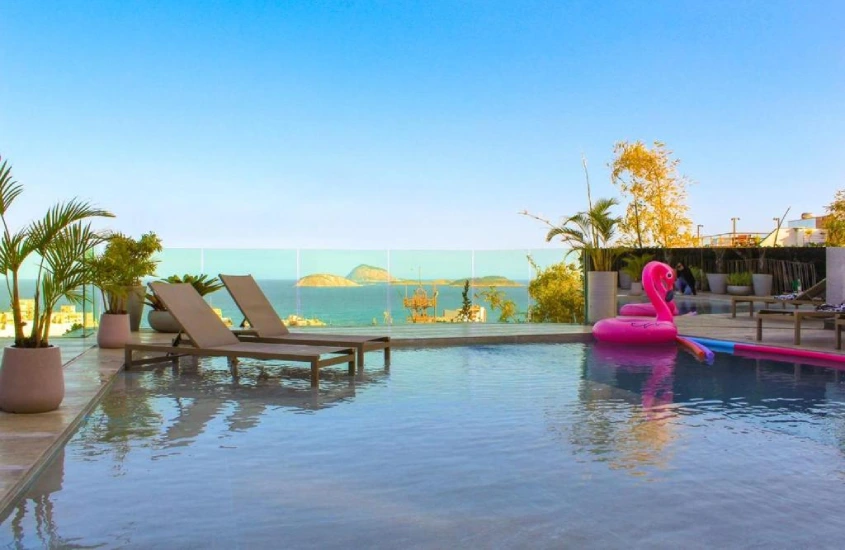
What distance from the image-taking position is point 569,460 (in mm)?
4625

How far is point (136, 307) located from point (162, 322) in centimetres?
70

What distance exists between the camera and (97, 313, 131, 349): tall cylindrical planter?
9.67 meters

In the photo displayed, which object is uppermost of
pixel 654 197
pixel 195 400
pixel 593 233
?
pixel 654 197

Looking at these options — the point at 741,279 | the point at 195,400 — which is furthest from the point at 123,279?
the point at 741,279

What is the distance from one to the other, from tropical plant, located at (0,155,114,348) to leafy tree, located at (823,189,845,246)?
25.1m

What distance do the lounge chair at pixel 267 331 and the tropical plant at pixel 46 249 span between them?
121 inches

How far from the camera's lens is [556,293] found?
1666 centimetres

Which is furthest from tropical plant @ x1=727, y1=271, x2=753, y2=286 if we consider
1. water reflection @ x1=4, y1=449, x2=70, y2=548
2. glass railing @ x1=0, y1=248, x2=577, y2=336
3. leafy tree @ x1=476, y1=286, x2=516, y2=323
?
A: water reflection @ x1=4, y1=449, x2=70, y2=548

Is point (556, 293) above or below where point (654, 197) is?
below

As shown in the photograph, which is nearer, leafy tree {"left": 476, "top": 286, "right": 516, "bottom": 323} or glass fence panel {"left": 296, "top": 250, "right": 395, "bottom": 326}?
glass fence panel {"left": 296, "top": 250, "right": 395, "bottom": 326}

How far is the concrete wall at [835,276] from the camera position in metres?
12.4

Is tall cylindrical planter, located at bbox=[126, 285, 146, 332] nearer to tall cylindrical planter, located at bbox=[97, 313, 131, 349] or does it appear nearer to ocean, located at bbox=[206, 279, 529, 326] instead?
ocean, located at bbox=[206, 279, 529, 326]

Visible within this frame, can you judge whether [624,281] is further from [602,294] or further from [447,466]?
[447,466]

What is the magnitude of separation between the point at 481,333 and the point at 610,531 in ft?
26.7
